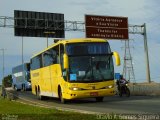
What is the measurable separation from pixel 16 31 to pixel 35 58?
1884cm

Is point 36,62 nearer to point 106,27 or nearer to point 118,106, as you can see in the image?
point 118,106

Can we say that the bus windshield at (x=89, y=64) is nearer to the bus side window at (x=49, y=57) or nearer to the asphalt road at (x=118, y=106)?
the asphalt road at (x=118, y=106)

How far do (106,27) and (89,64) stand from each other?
27714 mm

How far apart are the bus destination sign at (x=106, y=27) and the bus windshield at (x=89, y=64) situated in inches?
1037

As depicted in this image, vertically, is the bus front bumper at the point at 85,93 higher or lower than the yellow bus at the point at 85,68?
lower

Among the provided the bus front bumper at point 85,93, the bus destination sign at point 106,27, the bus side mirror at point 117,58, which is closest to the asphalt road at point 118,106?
the bus front bumper at point 85,93

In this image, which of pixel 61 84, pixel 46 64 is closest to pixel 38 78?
pixel 46 64

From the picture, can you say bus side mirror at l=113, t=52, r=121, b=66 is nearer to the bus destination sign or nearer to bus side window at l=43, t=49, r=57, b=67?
bus side window at l=43, t=49, r=57, b=67

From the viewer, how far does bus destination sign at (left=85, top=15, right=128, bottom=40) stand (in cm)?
5147

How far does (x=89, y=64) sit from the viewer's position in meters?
24.6

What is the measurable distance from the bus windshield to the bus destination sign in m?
26.3

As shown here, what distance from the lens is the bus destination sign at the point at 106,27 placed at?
51.5 m

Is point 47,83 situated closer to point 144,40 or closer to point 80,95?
point 80,95

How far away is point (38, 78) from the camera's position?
33.5 metres
